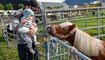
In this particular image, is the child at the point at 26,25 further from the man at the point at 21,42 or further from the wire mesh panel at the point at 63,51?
the wire mesh panel at the point at 63,51

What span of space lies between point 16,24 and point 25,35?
0.28 m

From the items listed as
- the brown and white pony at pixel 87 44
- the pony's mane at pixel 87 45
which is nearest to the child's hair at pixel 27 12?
the brown and white pony at pixel 87 44

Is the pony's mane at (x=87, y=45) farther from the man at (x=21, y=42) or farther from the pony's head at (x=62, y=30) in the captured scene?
the man at (x=21, y=42)

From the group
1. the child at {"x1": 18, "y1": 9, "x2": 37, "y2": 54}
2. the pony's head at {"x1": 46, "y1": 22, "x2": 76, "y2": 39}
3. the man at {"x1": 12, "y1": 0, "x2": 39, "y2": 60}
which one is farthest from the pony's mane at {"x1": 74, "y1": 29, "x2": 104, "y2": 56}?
the man at {"x1": 12, "y1": 0, "x2": 39, "y2": 60}

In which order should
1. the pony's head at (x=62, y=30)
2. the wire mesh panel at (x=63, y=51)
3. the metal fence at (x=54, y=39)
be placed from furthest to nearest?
the pony's head at (x=62, y=30)
the metal fence at (x=54, y=39)
the wire mesh panel at (x=63, y=51)

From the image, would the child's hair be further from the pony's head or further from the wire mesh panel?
the wire mesh panel

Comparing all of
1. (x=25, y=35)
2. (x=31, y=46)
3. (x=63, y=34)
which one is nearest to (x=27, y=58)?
(x=31, y=46)

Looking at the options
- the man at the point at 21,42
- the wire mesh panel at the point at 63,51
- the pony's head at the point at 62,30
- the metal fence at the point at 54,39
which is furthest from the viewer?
the man at the point at 21,42

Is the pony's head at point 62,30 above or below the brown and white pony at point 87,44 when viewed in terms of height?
above

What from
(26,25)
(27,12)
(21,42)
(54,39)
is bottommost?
(21,42)

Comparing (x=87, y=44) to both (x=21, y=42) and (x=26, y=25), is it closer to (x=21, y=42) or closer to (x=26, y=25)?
(x=26, y=25)

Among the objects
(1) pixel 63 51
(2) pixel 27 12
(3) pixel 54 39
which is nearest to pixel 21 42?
(2) pixel 27 12

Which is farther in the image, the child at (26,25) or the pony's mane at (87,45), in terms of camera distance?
the child at (26,25)

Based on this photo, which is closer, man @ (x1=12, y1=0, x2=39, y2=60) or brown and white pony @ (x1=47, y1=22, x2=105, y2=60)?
brown and white pony @ (x1=47, y1=22, x2=105, y2=60)
